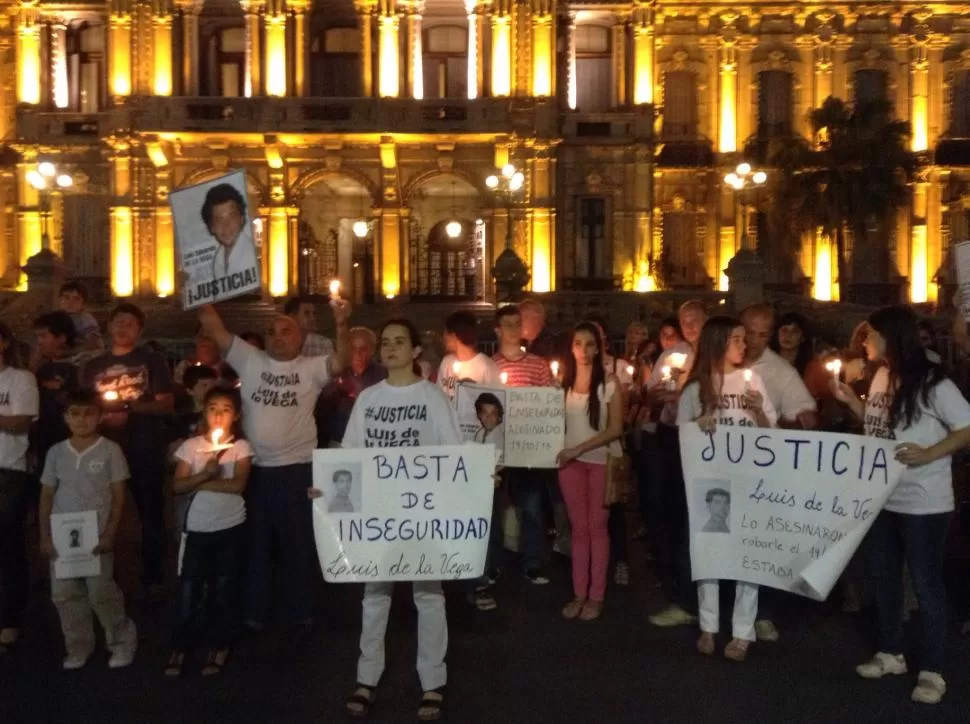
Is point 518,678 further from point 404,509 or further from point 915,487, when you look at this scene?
point 915,487

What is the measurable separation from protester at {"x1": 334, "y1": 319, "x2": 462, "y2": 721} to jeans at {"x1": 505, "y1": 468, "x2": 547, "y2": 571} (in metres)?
2.78

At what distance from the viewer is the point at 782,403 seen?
325 inches

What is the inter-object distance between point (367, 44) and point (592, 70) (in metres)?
6.36

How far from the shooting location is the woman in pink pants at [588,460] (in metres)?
8.76

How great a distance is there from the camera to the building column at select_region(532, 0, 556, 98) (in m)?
31.2

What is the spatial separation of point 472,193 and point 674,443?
937 inches

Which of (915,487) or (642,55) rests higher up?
(642,55)

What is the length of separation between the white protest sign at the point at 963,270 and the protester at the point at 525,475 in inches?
124

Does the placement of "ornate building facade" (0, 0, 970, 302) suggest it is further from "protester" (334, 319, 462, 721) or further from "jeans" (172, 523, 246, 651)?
"protester" (334, 319, 462, 721)

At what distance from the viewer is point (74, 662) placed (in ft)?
25.3

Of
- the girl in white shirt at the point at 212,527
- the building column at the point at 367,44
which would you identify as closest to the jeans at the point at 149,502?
the girl in white shirt at the point at 212,527

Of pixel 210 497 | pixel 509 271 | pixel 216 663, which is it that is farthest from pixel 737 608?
pixel 509 271

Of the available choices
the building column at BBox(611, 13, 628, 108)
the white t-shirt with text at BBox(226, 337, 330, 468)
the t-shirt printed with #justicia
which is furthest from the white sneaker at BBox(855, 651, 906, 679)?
the building column at BBox(611, 13, 628, 108)

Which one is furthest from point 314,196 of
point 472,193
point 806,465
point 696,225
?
point 806,465
